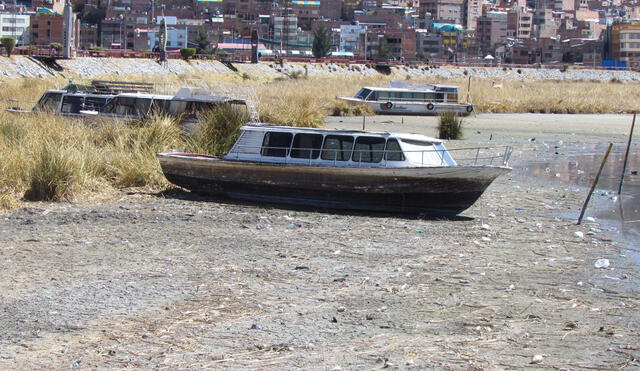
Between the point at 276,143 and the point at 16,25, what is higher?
the point at 16,25

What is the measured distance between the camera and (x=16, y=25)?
166625mm

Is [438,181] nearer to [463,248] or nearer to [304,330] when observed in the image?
[463,248]

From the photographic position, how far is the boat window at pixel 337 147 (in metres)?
16.9

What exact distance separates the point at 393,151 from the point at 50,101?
13187 mm

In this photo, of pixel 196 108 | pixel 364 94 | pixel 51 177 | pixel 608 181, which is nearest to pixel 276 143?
pixel 51 177

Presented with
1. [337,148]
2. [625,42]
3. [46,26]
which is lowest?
[337,148]

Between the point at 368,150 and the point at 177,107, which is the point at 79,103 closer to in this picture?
the point at 177,107

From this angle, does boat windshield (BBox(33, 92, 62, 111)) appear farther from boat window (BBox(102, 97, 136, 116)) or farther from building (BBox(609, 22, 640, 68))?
building (BBox(609, 22, 640, 68))

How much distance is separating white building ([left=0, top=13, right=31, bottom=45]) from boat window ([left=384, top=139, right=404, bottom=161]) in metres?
152

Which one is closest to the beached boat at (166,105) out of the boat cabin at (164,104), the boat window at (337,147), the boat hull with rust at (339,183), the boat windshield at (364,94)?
the boat cabin at (164,104)

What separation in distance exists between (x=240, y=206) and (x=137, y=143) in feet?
11.6

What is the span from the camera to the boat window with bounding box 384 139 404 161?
16547mm

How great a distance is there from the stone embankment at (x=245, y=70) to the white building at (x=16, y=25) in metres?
77.2

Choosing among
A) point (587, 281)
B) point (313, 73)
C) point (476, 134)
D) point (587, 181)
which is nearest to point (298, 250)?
point (587, 281)
